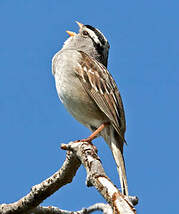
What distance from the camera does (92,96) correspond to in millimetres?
6457

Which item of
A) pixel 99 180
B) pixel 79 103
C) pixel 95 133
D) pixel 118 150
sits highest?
pixel 79 103

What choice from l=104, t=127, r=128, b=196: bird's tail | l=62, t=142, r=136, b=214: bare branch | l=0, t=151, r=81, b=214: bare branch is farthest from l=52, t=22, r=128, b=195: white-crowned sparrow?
l=62, t=142, r=136, b=214: bare branch

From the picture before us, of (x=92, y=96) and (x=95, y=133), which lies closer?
Result: (x=95, y=133)

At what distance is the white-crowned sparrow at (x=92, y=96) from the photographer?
625cm

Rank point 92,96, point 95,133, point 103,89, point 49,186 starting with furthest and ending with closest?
point 103,89, point 92,96, point 95,133, point 49,186

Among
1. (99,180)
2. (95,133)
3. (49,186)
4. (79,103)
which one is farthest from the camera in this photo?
(79,103)

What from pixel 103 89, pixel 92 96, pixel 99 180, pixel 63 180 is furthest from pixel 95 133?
pixel 99 180

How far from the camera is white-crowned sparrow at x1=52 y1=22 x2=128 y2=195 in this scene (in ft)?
20.5

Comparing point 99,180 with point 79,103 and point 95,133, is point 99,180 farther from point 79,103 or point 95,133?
point 79,103

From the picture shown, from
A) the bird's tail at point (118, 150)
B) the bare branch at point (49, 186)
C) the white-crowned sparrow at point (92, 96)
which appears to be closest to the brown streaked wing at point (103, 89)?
the white-crowned sparrow at point (92, 96)

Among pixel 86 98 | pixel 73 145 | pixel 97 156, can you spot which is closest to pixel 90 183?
pixel 97 156

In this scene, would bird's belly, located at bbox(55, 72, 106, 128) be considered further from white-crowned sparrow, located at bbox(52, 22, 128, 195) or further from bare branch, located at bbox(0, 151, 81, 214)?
bare branch, located at bbox(0, 151, 81, 214)

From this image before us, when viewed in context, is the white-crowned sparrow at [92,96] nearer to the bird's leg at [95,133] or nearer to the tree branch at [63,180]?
the bird's leg at [95,133]

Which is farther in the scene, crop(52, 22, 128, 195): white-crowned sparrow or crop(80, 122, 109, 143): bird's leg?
crop(52, 22, 128, 195): white-crowned sparrow
